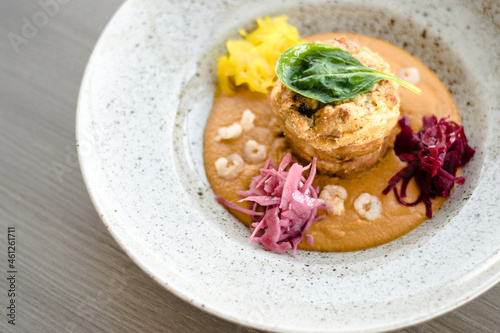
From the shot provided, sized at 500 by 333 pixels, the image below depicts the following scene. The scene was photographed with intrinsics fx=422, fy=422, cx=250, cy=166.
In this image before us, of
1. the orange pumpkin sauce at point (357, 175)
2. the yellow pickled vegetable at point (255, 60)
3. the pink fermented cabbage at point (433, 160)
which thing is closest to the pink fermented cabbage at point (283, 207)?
the orange pumpkin sauce at point (357, 175)

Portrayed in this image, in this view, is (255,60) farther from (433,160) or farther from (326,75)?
(433,160)

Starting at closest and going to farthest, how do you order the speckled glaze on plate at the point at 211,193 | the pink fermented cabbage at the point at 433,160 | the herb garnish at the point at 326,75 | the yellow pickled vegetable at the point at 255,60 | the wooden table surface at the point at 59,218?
1. the speckled glaze on plate at the point at 211,193
2. the herb garnish at the point at 326,75
3. the wooden table surface at the point at 59,218
4. the pink fermented cabbage at the point at 433,160
5. the yellow pickled vegetable at the point at 255,60

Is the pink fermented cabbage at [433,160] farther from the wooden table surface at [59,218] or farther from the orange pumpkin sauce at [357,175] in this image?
the wooden table surface at [59,218]

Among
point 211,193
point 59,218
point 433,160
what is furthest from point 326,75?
point 59,218

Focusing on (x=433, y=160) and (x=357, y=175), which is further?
(x=357, y=175)

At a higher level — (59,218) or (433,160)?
(433,160)

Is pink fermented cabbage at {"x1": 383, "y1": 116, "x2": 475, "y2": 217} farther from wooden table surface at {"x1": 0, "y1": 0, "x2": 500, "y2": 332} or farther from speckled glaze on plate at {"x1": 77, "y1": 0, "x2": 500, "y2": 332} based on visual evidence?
wooden table surface at {"x1": 0, "y1": 0, "x2": 500, "y2": 332}
